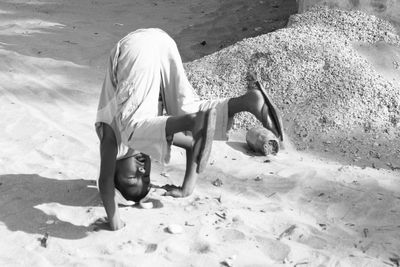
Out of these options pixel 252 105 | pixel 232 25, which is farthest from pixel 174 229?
pixel 232 25

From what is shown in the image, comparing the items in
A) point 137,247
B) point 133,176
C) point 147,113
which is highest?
point 147,113

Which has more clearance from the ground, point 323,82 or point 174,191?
point 323,82

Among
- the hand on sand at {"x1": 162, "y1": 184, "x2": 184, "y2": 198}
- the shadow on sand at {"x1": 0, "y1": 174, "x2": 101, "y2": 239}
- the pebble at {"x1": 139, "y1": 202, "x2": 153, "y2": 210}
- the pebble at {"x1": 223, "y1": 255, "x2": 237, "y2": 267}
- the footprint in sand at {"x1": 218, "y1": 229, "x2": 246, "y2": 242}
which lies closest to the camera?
the pebble at {"x1": 223, "y1": 255, "x2": 237, "y2": 267}

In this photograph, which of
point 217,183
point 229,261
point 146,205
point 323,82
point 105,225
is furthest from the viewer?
point 323,82

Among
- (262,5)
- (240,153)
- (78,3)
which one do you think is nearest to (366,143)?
(240,153)

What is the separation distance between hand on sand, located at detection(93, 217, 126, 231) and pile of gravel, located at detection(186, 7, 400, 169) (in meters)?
1.86

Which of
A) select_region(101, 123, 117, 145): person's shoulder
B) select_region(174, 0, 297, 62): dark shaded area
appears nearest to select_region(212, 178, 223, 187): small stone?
select_region(101, 123, 117, 145): person's shoulder

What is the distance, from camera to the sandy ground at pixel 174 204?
3662 millimetres

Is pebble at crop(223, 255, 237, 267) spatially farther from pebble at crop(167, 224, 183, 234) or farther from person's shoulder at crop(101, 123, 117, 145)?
person's shoulder at crop(101, 123, 117, 145)

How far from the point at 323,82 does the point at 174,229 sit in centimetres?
234

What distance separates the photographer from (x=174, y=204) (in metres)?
4.23

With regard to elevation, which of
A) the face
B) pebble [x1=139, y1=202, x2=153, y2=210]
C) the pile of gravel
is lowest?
pebble [x1=139, y1=202, x2=153, y2=210]

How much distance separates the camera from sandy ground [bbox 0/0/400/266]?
3.66m

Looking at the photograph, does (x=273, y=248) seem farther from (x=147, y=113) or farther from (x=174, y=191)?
(x=147, y=113)
